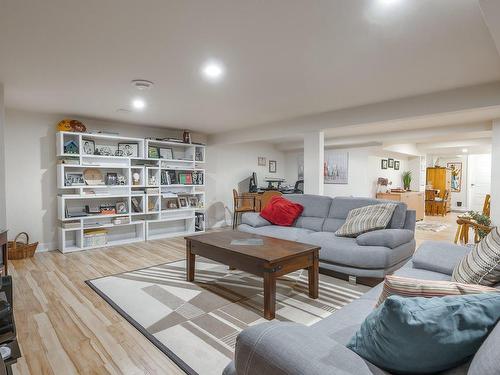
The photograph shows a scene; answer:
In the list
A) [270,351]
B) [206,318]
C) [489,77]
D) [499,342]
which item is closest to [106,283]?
[206,318]

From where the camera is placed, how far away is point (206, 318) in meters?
2.49

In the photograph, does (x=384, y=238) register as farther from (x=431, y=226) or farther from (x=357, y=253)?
(x=431, y=226)

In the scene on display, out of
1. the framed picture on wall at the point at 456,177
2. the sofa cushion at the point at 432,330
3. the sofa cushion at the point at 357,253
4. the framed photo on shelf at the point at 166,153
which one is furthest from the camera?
the framed picture on wall at the point at 456,177

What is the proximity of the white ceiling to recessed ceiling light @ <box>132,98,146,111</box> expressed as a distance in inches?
5.1

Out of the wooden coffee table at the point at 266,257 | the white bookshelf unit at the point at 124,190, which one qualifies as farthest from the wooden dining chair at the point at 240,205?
the wooden coffee table at the point at 266,257

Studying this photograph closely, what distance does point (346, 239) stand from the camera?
3572 mm

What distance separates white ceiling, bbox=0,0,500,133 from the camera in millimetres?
1852

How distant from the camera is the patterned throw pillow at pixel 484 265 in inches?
62.2

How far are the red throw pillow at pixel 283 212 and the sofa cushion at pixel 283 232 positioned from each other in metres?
0.15

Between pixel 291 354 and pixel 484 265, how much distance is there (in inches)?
50.8

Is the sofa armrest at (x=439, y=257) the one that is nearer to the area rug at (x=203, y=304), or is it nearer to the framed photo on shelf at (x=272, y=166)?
the area rug at (x=203, y=304)

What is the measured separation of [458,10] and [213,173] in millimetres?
5607

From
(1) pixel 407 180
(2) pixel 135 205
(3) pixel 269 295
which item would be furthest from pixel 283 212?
(1) pixel 407 180

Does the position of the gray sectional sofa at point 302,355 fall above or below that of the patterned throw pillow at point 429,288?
below
